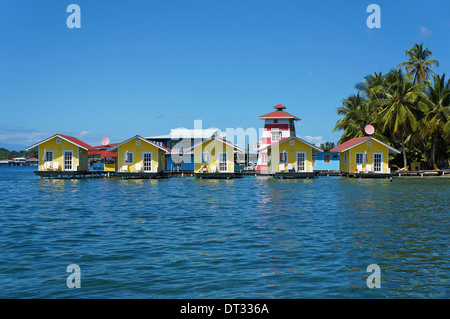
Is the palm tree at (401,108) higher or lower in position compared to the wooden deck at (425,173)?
higher

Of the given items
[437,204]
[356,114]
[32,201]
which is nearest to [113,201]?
[32,201]

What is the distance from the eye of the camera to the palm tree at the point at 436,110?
5364 cm

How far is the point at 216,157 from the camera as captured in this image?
1908 inches

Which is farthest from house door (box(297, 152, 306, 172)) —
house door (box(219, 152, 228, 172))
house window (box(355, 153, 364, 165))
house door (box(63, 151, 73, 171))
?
house door (box(63, 151, 73, 171))

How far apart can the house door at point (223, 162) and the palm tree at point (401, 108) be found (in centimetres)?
2158

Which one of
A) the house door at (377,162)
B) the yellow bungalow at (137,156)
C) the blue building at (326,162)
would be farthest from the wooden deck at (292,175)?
the blue building at (326,162)

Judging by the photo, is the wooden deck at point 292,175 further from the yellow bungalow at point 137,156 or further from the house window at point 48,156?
the house window at point 48,156

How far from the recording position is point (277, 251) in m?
11.6

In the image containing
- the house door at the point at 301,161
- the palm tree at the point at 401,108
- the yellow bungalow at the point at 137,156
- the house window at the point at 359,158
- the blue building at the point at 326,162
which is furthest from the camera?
the blue building at the point at 326,162

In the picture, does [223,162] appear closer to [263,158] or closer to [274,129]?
[263,158]

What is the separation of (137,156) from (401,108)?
33042 millimetres

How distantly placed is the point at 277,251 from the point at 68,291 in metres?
5.50
